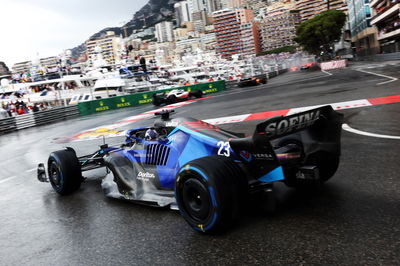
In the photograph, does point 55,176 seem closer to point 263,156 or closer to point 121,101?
point 263,156

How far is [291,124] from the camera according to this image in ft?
11.1

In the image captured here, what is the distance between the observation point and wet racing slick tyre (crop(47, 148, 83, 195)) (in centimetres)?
562

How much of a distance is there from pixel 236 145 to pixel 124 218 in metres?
1.81

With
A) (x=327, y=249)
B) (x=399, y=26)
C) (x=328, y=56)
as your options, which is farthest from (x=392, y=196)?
(x=328, y=56)

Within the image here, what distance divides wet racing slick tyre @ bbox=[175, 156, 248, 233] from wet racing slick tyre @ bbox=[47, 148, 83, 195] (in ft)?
9.05

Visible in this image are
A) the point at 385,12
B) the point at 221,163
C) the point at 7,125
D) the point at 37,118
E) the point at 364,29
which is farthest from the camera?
the point at 364,29

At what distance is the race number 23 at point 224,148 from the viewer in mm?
3676

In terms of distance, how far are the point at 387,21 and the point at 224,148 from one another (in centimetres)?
7828

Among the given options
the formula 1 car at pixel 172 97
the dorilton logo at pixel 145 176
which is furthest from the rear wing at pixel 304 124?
the formula 1 car at pixel 172 97

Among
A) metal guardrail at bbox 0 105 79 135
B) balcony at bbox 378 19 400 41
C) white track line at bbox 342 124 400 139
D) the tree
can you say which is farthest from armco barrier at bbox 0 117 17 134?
the tree

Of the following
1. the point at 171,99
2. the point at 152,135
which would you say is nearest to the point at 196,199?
the point at 152,135

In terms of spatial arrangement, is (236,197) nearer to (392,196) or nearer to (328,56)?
(392,196)

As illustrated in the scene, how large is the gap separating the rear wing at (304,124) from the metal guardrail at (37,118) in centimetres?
2372

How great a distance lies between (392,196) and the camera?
368 centimetres
